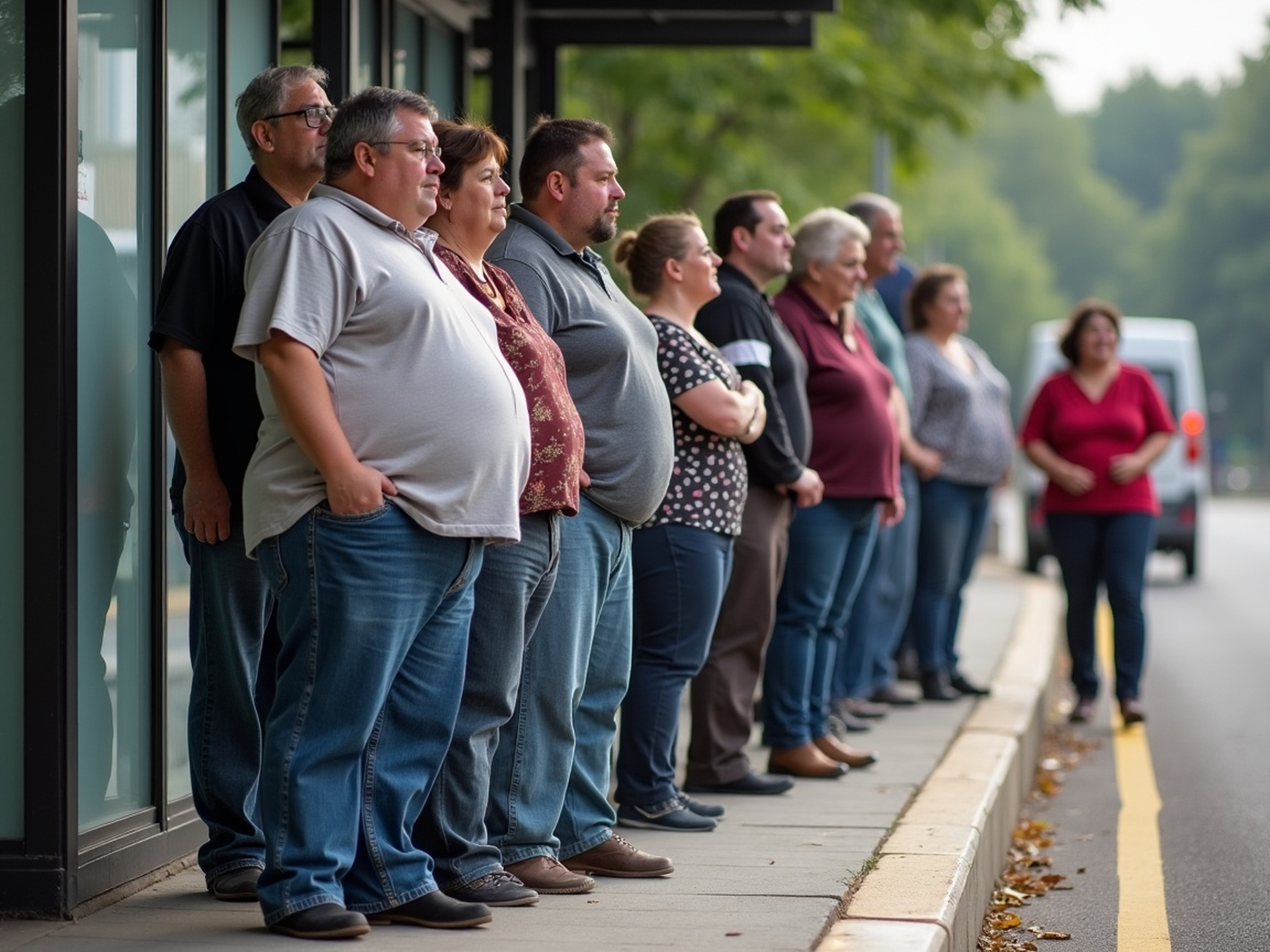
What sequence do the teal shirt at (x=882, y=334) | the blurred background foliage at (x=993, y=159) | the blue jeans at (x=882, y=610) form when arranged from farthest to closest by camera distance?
1. the blurred background foliage at (x=993, y=159)
2. the blue jeans at (x=882, y=610)
3. the teal shirt at (x=882, y=334)

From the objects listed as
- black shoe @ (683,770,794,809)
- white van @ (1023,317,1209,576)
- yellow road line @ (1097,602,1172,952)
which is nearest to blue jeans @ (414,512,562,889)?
yellow road line @ (1097,602,1172,952)

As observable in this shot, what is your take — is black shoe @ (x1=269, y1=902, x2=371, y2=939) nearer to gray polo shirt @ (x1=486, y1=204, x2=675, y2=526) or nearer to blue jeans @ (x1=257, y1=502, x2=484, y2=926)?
blue jeans @ (x1=257, y1=502, x2=484, y2=926)

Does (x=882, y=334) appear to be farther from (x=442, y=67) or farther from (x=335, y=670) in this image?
(x=335, y=670)

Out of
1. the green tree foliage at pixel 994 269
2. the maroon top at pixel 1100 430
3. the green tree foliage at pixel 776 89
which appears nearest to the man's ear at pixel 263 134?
the maroon top at pixel 1100 430

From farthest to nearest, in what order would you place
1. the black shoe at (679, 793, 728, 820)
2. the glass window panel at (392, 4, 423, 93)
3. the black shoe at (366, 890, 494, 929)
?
the glass window panel at (392, 4, 423, 93) < the black shoe at (679, 793, 728, 820) < the black shoe at (366, 890, 494, 929)

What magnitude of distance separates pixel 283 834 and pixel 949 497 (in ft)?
19.2

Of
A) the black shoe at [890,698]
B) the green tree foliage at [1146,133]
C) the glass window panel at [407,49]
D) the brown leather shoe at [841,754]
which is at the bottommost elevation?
the black shoe at [890,698]

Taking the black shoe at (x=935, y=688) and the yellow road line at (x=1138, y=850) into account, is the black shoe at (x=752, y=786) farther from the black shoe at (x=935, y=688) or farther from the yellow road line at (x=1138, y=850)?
the black shoe at (x=935, y=688)

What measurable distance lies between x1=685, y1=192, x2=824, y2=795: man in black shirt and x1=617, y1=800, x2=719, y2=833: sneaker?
715 millimetres

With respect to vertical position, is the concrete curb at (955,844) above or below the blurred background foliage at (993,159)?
below

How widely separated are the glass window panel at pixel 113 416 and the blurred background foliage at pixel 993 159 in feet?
25.1

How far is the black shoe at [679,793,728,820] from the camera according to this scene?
5.96m

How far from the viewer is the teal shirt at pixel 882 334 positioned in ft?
28.0

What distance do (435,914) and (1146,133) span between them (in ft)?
431
